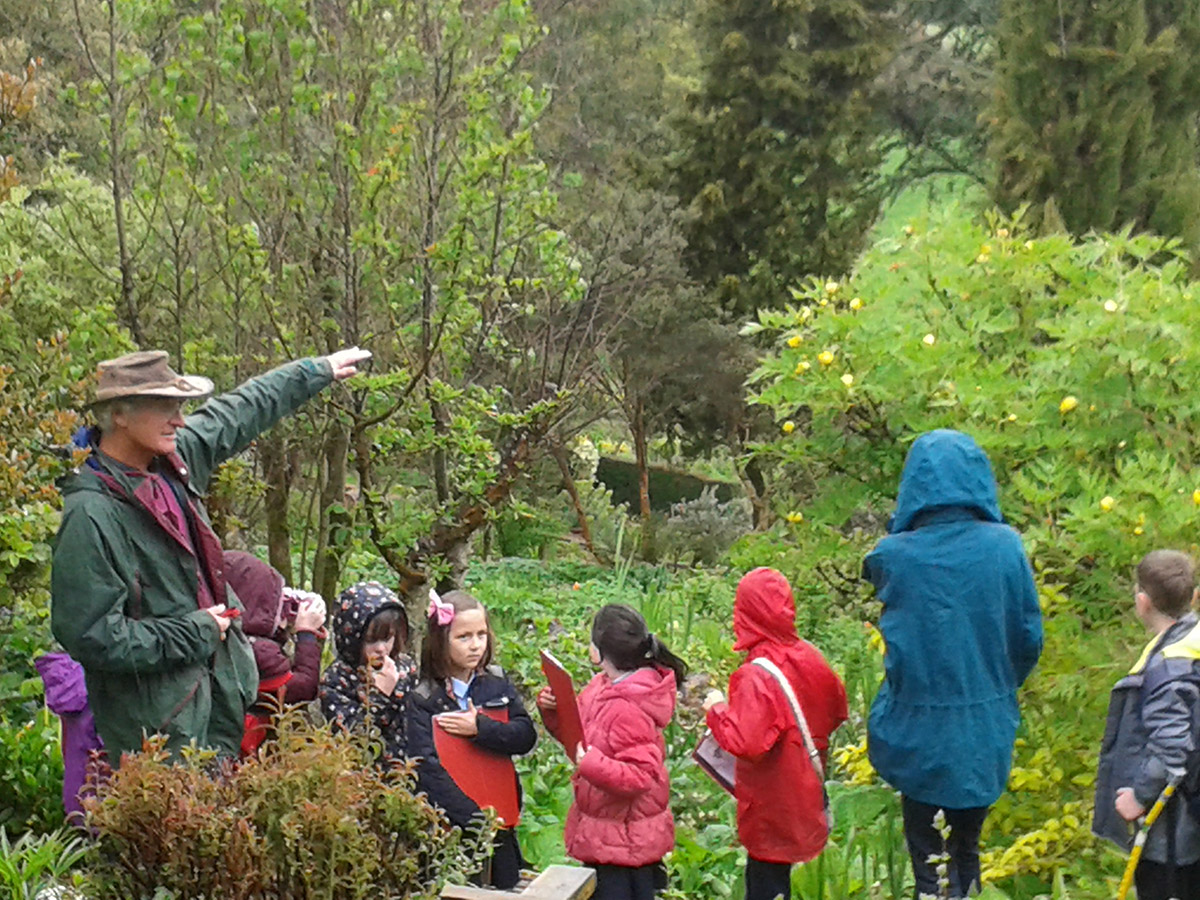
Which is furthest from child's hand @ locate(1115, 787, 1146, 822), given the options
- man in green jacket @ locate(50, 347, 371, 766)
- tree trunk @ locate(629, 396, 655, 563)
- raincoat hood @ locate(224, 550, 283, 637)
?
tree trunk @ locate(629, 396, 655, 563)

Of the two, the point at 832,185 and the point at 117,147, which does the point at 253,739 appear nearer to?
the point at 117,147

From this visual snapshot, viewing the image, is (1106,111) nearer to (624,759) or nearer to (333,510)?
(333,510)

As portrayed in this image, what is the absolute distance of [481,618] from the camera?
12.2 feet

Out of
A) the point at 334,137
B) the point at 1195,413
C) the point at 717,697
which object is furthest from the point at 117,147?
the point at 1195,413

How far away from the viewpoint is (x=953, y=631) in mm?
3447

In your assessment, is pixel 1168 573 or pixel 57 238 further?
pixel 57 238

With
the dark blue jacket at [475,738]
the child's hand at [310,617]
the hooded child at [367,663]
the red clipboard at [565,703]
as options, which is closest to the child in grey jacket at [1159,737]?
the red clipboard at [565,703]

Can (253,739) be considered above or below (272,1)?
below

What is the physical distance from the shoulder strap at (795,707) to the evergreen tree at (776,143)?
409 inches

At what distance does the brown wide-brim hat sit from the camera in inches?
123

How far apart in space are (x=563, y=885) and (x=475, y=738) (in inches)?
30.4

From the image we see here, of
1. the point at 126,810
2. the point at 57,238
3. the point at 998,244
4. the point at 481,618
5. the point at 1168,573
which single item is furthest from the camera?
the point at 57,238

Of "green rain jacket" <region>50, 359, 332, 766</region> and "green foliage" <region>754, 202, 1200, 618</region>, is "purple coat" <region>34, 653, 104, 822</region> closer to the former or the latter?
"green rain jacket" <region>50, 359, 332, 766</region>

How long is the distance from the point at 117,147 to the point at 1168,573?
4455 millimetres
